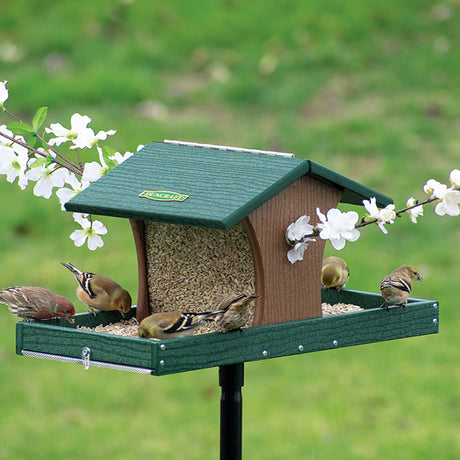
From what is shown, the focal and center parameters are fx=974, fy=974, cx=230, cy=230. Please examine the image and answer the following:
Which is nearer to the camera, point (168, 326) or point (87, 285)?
point (168, 326)

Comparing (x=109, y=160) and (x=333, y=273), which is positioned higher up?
(x=109, y=160)

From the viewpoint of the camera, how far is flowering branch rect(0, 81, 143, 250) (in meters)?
3.52

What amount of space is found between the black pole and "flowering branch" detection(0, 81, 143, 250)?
2.32 feet

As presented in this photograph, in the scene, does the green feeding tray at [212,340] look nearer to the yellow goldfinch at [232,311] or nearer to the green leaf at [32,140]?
the yellow goldfinch at [232,311]

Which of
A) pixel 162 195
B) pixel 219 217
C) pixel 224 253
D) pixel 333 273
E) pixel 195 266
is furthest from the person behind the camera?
pixel 333 273

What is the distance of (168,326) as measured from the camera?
312 centimetres

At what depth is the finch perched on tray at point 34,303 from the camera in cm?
334

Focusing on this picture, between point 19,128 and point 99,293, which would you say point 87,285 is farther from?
point 19,128

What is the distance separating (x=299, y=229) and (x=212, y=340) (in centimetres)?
50

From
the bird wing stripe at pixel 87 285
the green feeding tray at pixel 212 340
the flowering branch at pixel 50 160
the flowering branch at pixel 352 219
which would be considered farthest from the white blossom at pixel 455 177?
the bird wing stripe at pixel 87 285

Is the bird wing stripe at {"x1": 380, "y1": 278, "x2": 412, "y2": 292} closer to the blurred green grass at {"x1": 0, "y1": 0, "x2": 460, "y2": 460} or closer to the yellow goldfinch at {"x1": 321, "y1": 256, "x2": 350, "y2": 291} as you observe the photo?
the yellow goldfinch at {"x1": 321, "y1": 256, "x2": 350, "y2": 291}

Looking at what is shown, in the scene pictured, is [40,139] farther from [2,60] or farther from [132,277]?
[2,60]

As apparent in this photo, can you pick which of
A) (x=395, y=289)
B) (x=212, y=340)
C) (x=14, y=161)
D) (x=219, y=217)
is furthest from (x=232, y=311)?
(x=14, y=161)

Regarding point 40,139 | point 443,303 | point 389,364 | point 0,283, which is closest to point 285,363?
point 389,364
